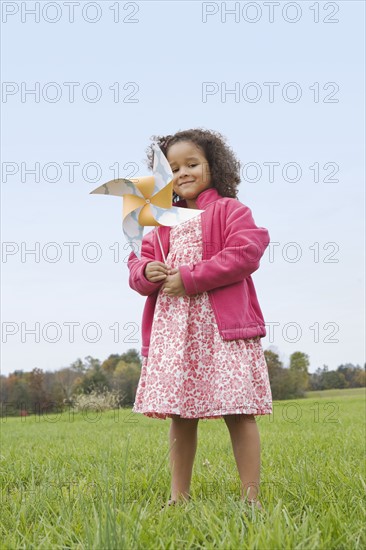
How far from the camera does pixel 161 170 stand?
111 inches

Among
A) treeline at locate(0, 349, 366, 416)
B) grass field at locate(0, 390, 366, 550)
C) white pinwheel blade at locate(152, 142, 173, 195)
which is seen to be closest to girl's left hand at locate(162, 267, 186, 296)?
white pinwheel blade at locate(152, 142, 173, 195)

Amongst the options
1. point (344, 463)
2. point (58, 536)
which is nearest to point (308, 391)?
point (344, 463)

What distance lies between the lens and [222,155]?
3018 mm

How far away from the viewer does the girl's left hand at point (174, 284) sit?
2.66 meters

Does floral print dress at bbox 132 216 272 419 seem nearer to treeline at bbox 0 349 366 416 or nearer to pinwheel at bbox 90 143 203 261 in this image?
pinwheel at bbox 90 143 203 261

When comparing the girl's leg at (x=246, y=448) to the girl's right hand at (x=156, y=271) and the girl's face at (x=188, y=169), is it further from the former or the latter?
the girl's face at (x=188, y=169)

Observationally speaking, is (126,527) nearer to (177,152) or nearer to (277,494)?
(277,494)

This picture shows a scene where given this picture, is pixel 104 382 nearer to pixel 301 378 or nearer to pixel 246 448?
pixel 301 378

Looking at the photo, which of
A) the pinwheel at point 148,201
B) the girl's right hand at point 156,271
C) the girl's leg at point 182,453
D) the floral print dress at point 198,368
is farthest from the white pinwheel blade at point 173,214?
the girl's leg at point 182,453

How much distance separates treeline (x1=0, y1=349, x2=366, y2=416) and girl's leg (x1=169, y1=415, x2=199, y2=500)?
14035 mm

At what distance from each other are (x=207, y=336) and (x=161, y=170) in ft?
2.54

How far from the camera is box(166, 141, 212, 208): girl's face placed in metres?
2.95

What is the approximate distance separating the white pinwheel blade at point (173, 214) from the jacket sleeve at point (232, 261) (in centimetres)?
17

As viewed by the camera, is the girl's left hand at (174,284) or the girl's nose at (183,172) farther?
the girl's nose at (183,172)
